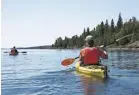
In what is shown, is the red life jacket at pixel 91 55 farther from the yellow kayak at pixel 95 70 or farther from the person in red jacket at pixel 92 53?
the yellow kayak at pixel 95 70

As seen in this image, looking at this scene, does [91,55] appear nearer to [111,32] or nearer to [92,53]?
[92,53]

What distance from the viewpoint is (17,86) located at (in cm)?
1318

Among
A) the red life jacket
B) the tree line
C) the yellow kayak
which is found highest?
the tree line

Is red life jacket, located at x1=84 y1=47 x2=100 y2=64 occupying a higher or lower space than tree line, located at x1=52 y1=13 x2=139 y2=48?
lower

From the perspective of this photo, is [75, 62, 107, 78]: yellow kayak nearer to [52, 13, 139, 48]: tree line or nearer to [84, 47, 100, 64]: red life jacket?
[84, 47, 100, 64]: red life jacket

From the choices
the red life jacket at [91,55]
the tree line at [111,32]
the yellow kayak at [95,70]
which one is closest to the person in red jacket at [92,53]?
the red life jacket at [91,55]

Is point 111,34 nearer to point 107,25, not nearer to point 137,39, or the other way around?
point 107,25

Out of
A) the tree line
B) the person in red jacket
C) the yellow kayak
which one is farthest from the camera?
the tree line

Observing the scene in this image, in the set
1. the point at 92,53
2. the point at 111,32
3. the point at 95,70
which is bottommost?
the point at 95,70

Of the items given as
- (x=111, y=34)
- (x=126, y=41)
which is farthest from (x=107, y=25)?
(x=126, y=41)

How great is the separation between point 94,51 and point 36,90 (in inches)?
182

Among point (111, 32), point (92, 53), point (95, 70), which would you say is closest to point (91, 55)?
point (92, 53)

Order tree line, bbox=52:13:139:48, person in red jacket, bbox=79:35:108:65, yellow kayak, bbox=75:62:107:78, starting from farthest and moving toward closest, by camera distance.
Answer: tree line, bbox=52:13:139:48 < person in red jacket, bbox=79:35:108:65 < yellow kayak, bbox=75:62:107:78

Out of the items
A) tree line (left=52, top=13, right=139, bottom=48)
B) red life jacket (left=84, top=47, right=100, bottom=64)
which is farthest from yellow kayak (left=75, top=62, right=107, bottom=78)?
tree line (left=52, top=13, right=139, bottom=48)
